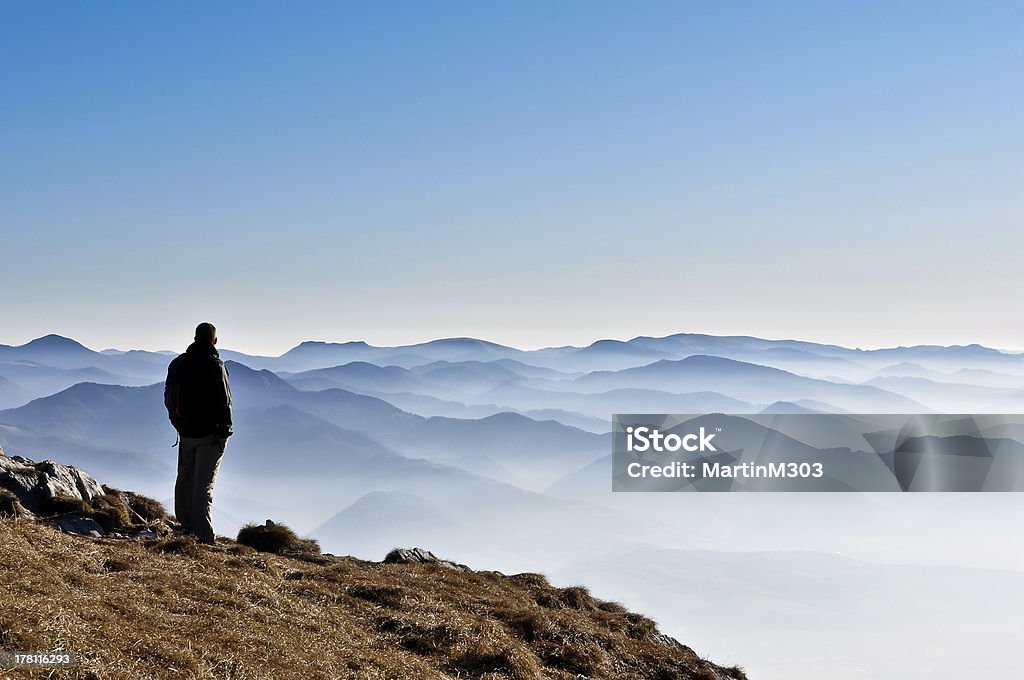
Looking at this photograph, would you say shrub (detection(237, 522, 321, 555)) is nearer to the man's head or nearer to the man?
the man

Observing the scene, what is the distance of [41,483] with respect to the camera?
19422mm

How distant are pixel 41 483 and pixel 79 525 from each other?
2752 mm

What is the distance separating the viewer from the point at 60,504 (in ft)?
61.8

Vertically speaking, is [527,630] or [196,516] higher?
[196,516]

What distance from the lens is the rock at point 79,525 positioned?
674 inches

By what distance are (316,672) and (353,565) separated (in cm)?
884

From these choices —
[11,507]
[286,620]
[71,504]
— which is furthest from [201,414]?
[286,620]

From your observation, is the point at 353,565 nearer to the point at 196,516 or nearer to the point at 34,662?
the point at 196,516

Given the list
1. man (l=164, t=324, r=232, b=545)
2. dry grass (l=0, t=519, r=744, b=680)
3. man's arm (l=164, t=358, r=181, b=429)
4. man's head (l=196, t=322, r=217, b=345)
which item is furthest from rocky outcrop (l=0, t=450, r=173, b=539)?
man's head (l=196, t=322, r=217, b=345)

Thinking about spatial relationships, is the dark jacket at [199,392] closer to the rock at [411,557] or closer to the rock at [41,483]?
the rock at [41,483]

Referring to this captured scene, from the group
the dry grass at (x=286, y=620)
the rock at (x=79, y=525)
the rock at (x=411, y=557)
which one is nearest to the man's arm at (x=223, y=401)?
the dry grass at (x=286, y=620)

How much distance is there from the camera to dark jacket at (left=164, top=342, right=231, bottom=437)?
16938 mm

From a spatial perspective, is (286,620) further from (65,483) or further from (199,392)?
(65,483)

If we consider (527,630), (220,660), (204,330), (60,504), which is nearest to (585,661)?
(527,630)
